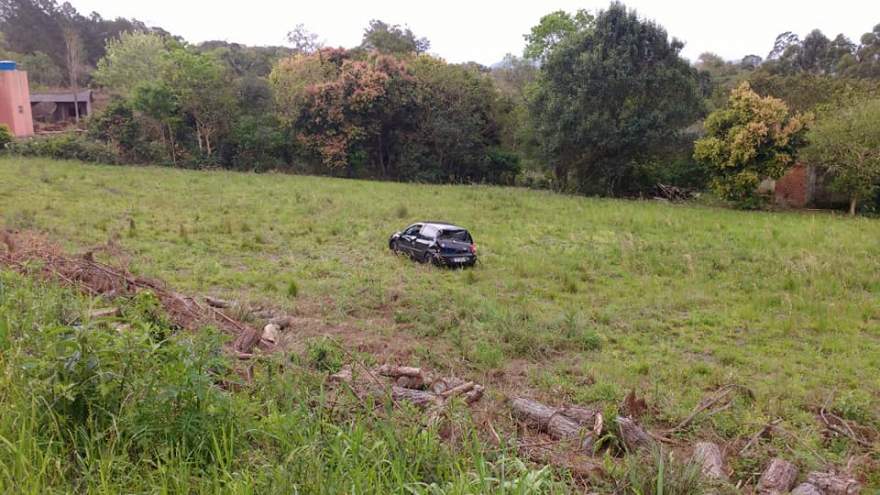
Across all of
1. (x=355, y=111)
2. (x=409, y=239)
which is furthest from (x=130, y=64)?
(x=409, y=239)

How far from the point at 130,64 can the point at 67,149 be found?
1575 cm

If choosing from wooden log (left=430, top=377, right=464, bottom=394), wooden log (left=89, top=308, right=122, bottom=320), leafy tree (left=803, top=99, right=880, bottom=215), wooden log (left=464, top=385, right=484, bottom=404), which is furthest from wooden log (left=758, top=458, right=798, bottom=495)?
leafy tree (left=803, top=99, right=880, bottom=215)

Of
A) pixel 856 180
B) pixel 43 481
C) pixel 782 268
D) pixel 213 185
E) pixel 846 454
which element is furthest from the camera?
pixel 213 185

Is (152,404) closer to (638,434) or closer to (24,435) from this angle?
(24,435)

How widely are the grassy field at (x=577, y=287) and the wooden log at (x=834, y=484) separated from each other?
1.28ft

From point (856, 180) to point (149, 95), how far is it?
1388 inches

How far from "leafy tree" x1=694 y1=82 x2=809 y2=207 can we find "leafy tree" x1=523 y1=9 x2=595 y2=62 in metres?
21.2

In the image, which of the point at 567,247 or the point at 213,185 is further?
the point at 213,185

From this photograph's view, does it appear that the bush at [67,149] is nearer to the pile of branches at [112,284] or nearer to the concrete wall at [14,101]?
the concrete wall at [14,101]

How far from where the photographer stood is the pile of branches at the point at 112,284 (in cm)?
618

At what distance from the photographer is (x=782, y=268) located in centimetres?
1170

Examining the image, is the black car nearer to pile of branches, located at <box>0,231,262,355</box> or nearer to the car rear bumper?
the car rear bumper

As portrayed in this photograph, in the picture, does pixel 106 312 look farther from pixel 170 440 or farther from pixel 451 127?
pixel 451 127

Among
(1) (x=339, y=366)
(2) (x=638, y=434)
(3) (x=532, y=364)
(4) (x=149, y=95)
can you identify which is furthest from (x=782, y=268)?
(4) (x=149, y=95)
